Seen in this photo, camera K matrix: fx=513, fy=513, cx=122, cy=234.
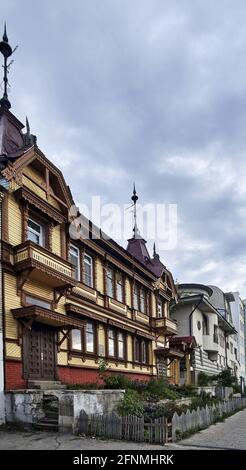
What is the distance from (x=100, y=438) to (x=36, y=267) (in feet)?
20.6

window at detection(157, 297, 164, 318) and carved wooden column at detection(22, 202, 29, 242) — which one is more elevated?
carved wooden column at detection(22, 202, 29, 242)

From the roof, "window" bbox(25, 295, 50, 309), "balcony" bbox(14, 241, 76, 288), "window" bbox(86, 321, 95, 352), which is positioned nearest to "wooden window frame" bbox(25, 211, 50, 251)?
"balcony" bbox(14, 241, 76, 288)

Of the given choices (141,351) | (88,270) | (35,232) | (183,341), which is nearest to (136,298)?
(141,351)

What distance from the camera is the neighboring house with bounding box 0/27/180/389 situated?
17.9 m

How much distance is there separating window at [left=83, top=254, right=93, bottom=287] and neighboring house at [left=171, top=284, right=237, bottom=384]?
1954 centimetres

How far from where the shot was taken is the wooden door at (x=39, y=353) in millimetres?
18344

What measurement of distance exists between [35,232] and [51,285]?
220 cm

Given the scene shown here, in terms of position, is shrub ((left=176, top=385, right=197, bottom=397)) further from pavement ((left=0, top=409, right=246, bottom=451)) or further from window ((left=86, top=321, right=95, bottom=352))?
pavement ((left=0, top=409, right=246, bottom=451))

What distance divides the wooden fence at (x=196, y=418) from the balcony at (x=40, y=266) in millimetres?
6775

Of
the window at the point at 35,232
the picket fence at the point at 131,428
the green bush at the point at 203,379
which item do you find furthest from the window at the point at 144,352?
the picket fence at the point at 131,428

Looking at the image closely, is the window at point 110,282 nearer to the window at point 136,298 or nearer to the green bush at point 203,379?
the window at point 136,298
